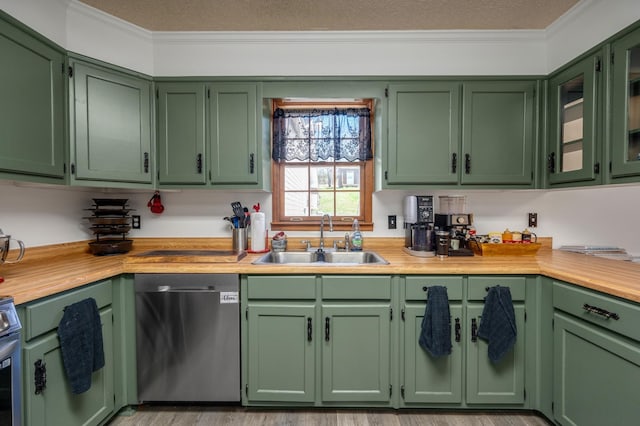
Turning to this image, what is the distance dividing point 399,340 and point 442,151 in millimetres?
1360

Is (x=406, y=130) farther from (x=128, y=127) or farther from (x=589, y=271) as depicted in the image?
(x=128, y=127)

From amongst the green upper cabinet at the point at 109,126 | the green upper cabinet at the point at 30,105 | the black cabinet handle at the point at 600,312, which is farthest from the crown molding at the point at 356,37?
the black cabinet handle at the point at 600,312

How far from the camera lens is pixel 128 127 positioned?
6.66 ft

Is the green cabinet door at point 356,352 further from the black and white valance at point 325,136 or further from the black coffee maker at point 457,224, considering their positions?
the black and white valance at point 325,136

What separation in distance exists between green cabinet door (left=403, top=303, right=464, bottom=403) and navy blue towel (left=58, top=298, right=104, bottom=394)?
1.78m

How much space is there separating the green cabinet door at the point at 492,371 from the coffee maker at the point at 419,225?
49 centimetres

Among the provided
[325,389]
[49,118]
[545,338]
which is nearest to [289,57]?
[49,118]

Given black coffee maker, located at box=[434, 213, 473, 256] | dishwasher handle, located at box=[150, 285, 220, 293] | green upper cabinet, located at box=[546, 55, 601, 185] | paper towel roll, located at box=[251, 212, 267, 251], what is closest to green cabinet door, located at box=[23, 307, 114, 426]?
dishwasher handle, located at box=[150, 285, 220, 293]

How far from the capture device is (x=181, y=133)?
2143mm

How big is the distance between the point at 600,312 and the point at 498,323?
485 mm

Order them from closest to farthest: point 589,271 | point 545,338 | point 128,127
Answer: point 589,271
point 545,338
point 128,127

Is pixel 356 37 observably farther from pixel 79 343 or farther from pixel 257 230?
pixel 79 343

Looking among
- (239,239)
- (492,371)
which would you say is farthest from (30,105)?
(492,371)

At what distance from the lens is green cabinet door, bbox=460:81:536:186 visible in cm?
210
